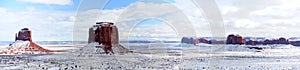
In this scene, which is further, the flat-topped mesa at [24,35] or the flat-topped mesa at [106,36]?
the flat-topped mesa at [24,35]

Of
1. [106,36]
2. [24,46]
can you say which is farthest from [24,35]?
[106,36]

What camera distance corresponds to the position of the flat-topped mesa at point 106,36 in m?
83.9

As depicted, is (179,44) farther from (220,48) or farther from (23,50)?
(23,50)

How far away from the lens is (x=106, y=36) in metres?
87.8

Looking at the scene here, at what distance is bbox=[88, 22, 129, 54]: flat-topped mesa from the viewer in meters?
83.9

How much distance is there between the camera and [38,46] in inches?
4311

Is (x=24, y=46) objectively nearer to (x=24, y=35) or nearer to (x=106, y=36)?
(x=24, y=35)

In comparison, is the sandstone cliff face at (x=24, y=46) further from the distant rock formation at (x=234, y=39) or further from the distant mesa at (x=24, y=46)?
the distant rock formation at (x=234, y=39)

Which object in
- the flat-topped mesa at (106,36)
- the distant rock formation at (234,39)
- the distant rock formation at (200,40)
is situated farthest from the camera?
the distant rock formation at (234,39)

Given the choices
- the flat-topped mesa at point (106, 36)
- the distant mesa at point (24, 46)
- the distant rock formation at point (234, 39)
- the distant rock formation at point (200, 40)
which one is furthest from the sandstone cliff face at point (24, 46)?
the distant rock formation at point (234, 39)

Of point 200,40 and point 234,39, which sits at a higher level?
point 234,39

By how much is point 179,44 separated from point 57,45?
39.4 meters

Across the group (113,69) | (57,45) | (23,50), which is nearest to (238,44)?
(57,45)

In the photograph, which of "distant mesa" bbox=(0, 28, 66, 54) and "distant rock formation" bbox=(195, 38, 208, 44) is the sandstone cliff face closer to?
"distant mesa" bbox=(0, 28, 66, 54)
